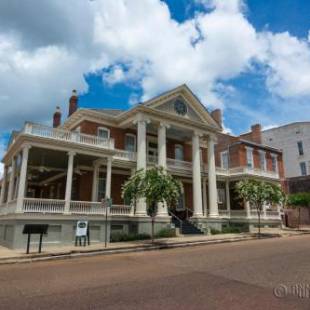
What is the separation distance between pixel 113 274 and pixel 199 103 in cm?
2035

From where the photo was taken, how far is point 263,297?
Result: 592 centimetres

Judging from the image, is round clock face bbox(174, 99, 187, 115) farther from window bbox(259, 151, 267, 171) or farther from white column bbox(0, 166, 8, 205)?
white column bbox(0, 166, 8, 205)

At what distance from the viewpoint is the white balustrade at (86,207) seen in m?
18.2

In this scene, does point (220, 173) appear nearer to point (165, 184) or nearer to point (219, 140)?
point (219, 140)

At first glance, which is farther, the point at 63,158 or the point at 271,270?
the point at 63,158

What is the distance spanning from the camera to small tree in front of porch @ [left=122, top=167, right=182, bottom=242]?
54.3 feet

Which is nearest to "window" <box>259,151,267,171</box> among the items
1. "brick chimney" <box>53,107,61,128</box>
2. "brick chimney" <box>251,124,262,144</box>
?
"brick chimney" <box>251,124,262,144</box>

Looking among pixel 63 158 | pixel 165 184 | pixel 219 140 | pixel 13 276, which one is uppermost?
pixel 219 140

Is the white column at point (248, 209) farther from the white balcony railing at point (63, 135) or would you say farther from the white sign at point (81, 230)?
the white sign at point (81, 230)

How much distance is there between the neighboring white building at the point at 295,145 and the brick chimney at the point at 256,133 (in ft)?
20.7

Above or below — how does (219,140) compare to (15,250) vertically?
above

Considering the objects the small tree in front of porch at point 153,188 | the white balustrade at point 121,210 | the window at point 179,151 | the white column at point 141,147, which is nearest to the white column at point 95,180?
the white balustrade at point 121,210

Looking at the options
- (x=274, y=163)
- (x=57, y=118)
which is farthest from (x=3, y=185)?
(x=274, y=163)

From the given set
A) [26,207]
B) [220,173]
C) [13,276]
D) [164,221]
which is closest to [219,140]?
[220,173]
